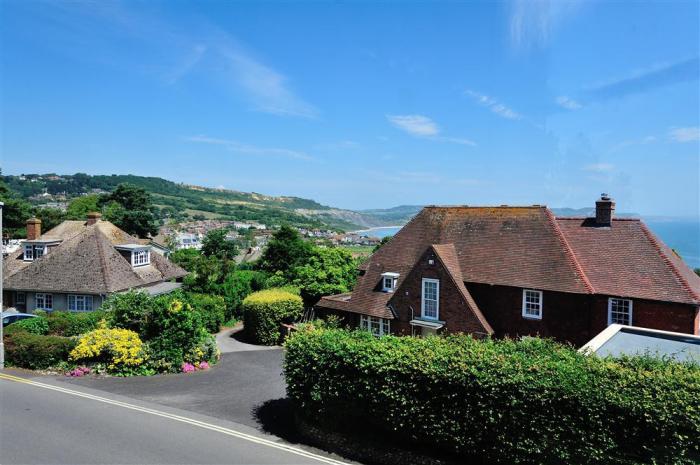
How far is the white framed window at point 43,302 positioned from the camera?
31984 millimetres

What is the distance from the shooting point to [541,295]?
23.5m

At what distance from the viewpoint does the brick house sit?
2194 cm

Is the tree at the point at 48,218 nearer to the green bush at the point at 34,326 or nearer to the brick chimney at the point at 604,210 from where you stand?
the green bush at the point at 34,326

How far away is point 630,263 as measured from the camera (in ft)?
75.4

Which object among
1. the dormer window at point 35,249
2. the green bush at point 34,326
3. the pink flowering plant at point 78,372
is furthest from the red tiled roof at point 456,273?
the dormer window at point 35,249

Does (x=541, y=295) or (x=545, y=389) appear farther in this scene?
(x=541, y=295)

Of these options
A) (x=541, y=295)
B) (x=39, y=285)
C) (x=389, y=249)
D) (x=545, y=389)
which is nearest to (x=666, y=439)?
(x=545, y=389)

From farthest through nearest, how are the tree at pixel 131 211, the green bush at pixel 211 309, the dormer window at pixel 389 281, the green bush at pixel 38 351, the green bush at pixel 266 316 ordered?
the tree at pixel 131 211 → the green bush at pixel 211 309 → the green bush at pixel 266 316 → the dormer window at pixel 389 281 → the green bush at pixel 38 351

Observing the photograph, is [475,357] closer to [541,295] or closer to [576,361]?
[576,361]

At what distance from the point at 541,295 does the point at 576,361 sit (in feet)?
43.6

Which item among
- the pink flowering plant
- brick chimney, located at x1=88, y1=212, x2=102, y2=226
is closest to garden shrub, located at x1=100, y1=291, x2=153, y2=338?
the pink flowering plant

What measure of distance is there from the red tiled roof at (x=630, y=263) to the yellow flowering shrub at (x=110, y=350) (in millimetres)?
21698

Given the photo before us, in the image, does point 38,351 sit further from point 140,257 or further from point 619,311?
point 619,311

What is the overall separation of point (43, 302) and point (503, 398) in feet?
108
